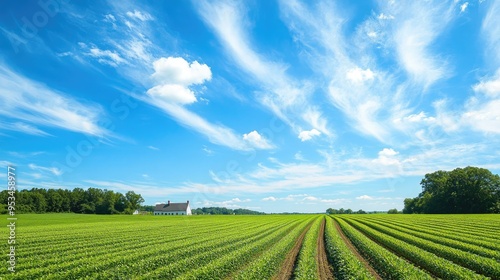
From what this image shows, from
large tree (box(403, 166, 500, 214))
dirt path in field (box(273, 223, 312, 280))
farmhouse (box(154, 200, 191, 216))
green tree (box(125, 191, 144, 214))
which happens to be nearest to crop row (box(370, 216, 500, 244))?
dirt path in field (box(273, 223, 312, 280))

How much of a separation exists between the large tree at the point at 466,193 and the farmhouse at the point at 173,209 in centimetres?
12433

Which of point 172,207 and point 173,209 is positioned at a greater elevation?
point 172,207

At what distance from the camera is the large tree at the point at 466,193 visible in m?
104

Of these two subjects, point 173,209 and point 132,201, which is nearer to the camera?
point 132,201

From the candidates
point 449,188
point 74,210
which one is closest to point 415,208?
point 449,188

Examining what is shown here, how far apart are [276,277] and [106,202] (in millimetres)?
134670

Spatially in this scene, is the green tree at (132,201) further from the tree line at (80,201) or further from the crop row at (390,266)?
the crop row at (390,266)

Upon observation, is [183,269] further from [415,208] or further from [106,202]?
[415,208]

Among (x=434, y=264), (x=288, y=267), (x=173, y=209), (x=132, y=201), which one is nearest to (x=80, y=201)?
(x=132, y=201)

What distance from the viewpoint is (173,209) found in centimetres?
17938

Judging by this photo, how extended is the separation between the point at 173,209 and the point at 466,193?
14585cm

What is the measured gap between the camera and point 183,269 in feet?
54.9

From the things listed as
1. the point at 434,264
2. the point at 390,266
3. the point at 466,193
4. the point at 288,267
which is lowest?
the point at 288,267

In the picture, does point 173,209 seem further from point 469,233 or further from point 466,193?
point 469,233
